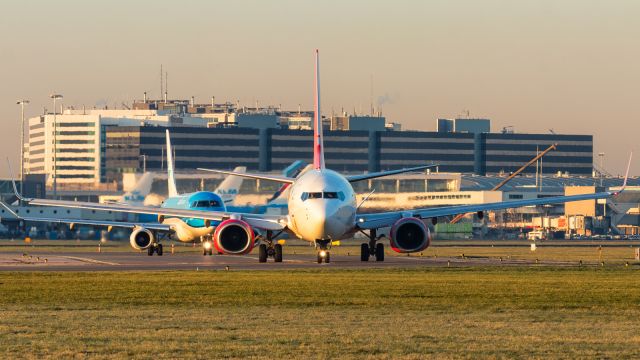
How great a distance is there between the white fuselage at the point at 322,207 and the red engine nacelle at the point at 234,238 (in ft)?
8.31

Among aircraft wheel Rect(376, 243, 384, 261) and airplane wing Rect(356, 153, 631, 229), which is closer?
airplane wing Rect(356, 153, 631, 229)

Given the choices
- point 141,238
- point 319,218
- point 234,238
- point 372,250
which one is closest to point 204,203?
point 141,238

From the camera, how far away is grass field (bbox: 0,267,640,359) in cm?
2703

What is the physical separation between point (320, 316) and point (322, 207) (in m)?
29.3

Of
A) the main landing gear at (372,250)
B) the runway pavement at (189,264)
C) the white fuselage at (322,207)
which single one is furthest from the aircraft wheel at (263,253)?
the main landing gear at (372,250)

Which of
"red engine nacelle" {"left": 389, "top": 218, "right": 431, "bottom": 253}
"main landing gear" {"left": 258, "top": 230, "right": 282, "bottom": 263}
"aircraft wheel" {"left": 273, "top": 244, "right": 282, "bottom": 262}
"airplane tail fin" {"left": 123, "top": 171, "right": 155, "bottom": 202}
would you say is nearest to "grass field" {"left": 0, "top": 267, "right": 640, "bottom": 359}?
"red engine nacelle" {"left": 389, "top": 218, "right": 431, "bottom": 253}

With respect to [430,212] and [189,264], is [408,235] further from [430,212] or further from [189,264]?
[189,264]

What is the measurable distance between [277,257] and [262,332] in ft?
137

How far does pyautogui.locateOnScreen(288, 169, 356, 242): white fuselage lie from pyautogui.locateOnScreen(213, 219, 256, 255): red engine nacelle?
253 centimetres

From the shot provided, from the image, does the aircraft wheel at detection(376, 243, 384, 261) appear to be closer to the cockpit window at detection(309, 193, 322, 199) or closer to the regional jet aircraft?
the regional jet aircraft

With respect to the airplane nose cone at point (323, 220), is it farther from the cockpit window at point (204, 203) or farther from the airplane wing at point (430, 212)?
the cockpit window at point (204, 203)

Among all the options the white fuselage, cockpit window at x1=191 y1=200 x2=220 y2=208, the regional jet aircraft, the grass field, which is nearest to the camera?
the grass field

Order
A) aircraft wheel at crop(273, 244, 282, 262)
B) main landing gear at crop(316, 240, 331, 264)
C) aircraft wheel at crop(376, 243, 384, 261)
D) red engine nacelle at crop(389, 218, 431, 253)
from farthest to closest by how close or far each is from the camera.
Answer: aircraft wheel at crop(376, 243, 384, 261) < aircraft wheel at crop(273, 244, 282, 262) < red engine nacelle at crop(389, 218, 431, 253) < main landing gear at crop(316, 240, 331, 264)

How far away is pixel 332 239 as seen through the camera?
6694 centimetres
